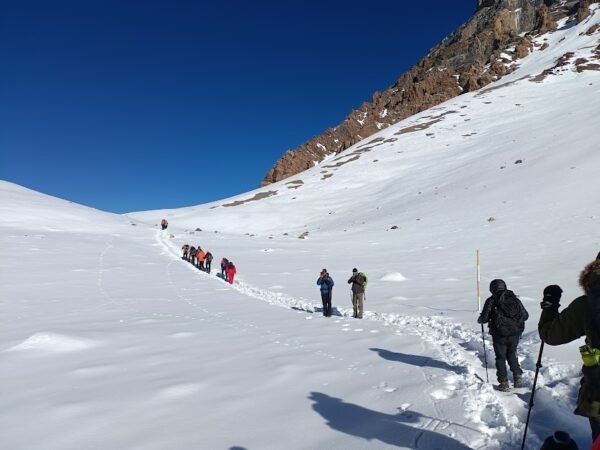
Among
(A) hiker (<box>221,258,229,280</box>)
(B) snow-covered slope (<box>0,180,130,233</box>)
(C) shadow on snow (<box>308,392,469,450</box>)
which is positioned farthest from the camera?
(B) snow-covered slope (<box>0,180,130,233</box>)

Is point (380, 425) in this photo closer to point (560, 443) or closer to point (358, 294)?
point (560, 443)

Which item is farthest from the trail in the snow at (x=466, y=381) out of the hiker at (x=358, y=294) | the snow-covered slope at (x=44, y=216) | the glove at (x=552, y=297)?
the snow-covered slope at (x=44, y=216)

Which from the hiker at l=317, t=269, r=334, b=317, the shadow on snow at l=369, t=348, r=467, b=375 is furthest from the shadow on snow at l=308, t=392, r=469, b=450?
the hiker at l=317, t=269, r=334, b=317

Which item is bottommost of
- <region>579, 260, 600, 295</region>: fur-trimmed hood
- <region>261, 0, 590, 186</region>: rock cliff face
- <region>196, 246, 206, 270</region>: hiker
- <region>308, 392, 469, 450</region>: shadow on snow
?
<region>308, 392, 469, 450</region>: shadow on snow

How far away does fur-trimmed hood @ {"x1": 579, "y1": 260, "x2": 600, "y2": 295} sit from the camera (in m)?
2.94

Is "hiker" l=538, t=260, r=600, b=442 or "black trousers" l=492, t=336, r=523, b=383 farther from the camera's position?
"black trousers" l=492, t=336, r=523, b=383

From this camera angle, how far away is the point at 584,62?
310 ft

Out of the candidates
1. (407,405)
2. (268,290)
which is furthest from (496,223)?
(407,405)

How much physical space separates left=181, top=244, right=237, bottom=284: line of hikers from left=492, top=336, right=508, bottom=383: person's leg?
1506cm

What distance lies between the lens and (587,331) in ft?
10.1

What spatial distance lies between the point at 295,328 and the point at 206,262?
14938 mm

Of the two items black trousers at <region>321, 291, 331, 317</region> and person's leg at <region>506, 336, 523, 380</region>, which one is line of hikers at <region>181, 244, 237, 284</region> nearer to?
black trousers at <region>321, 291, 331, 317</region>

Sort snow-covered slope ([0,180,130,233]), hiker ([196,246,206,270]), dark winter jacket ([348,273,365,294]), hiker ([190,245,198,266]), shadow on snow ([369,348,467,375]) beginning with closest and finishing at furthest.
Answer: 1. shadow on snow ([369,348,467,375])
2. dark winter jacket ([348,273,365,294])
3. hiker ([196,246,206,270])
4. hiker ([190,245,198,266])
5. snow-covered slope ([0,180,130,233])

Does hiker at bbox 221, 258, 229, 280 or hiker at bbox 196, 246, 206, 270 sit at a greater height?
hiker at bbox 196, 246, 206, 270
